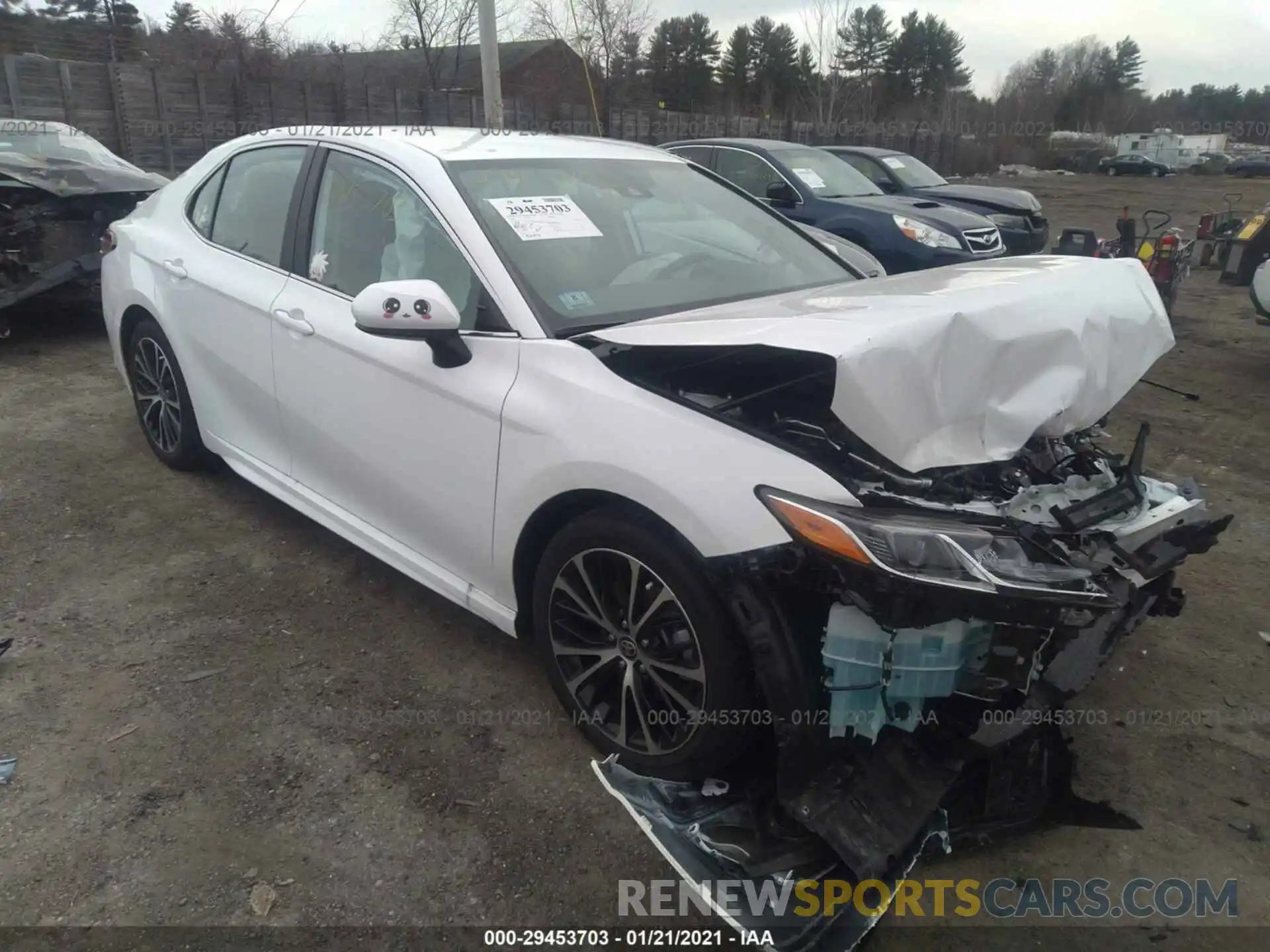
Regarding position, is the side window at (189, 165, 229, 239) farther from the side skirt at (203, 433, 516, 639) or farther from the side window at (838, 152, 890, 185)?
the side window at (838, 152, 890, 185)

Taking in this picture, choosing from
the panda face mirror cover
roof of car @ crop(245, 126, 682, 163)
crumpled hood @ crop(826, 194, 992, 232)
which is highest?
roof of car @ crop(245, 126, 682, 163)

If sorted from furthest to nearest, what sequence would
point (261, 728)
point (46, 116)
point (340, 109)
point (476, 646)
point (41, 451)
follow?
point (340, 109), point (46, 116), point (41, 451), point (476, 646), point (261, 728)

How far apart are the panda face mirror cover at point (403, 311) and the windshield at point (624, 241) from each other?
28cm

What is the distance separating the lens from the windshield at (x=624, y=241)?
2.80 meters

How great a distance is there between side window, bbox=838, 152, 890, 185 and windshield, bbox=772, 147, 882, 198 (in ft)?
5.02

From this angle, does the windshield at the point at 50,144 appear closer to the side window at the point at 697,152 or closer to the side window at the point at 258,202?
the side window at the point at 258,202

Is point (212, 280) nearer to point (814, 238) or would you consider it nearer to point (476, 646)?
point (476, 646)

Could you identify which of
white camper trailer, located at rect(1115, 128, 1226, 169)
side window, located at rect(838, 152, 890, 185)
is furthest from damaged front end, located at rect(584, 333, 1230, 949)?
white camper trailer, located at rect(1115, 128, 1226, 169)

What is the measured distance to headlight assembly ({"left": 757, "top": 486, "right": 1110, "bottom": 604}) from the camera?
6.28ft

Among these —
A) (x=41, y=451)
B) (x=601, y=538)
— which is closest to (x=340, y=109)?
(x=41, y=451)

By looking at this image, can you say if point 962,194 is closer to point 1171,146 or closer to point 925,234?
point 925,234

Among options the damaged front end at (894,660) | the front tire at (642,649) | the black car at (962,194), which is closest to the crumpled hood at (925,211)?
the black car at (962,194)

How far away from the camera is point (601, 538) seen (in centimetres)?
241

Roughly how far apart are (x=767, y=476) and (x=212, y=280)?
2.79 m
